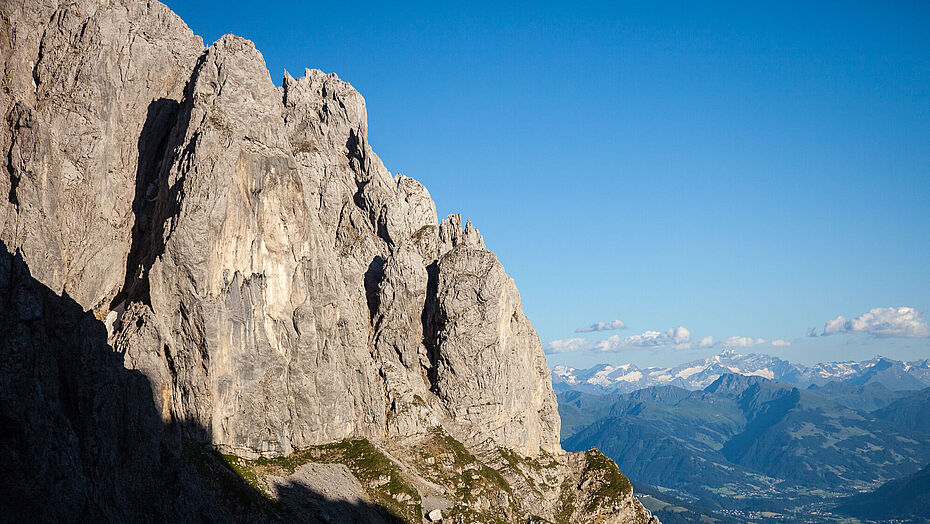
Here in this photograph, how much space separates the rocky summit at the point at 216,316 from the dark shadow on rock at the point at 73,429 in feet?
0.75

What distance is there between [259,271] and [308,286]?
36.1 ft

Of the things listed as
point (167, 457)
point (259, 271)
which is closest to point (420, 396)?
point (259, 271)

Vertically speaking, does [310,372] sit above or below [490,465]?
above

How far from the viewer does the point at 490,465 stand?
15775 centimetres

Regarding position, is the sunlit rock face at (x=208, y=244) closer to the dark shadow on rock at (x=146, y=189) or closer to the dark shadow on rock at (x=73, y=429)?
the dark shadow on rock at (x=146, y=189)

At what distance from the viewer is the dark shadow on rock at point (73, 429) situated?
207 ft

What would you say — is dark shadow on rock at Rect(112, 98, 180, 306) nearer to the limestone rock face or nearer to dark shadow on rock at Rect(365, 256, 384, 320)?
the limestone rock face

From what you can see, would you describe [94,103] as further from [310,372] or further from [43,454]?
[43,454]

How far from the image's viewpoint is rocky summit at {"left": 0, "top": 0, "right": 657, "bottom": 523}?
76.2 metres

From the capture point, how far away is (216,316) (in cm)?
11600

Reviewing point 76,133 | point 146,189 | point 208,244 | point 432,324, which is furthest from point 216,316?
point 432,324

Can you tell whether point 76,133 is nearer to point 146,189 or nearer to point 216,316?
point 146,189

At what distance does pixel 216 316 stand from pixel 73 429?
1802 inches

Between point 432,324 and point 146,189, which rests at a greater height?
point 146,189
